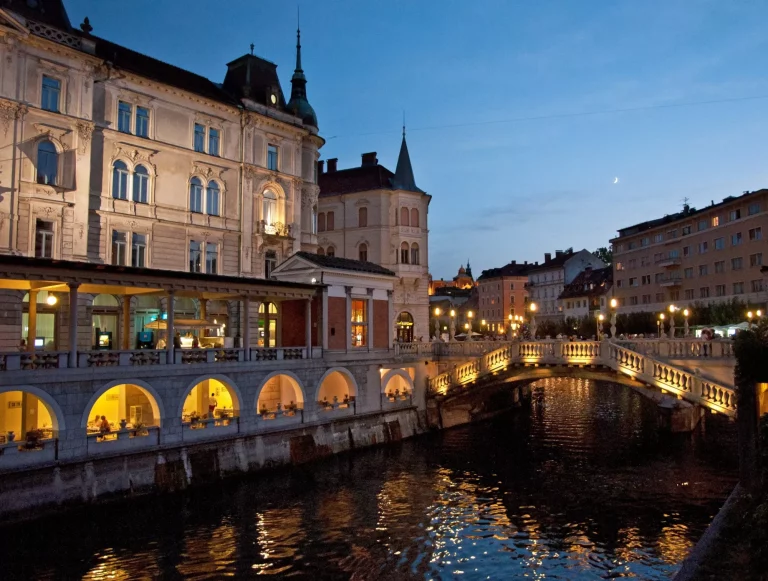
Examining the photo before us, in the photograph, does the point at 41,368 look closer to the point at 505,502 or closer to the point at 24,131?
the point at 24,131

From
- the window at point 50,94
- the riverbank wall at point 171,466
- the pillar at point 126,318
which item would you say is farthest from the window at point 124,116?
the riverbank wall at point 171,466

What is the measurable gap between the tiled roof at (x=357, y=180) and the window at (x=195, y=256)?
973 inches

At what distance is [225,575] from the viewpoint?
20078 millimetres

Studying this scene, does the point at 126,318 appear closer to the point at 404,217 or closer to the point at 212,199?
the point at 212,199

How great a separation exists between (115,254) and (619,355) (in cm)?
3060

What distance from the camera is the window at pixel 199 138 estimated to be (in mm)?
44312

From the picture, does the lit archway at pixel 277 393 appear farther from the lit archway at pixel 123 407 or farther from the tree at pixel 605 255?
the tree at pixel 605 255

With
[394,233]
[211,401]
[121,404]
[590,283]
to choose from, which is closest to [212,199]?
[211,401]

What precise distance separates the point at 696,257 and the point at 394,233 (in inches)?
1539

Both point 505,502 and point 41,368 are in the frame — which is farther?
point 505,502

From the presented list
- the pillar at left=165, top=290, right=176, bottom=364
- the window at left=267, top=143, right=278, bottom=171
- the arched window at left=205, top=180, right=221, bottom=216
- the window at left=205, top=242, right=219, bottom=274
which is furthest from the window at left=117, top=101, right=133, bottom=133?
the pillar at left=165, top=290, right=176, bottom=364

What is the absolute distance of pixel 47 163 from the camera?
36.1 m

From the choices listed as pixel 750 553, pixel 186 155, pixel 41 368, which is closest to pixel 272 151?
pixel 186 155

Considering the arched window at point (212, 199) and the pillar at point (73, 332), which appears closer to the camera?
the pillar at point (73, 332)
